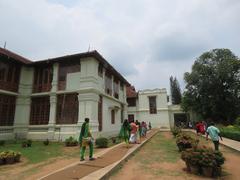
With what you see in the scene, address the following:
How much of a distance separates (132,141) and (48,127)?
763 cm

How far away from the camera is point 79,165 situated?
7.37m

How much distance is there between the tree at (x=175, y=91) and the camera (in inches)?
2085

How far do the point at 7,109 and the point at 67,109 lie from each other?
5332 millimetres

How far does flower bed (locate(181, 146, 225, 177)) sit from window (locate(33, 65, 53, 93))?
46.2ft

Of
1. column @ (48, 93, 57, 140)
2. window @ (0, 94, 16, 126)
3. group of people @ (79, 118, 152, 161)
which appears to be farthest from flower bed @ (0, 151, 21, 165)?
window @ (0, 94, 16, 126)

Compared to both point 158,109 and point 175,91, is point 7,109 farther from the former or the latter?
point 175,91

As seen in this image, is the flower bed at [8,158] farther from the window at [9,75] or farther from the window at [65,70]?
the window at [9,75]

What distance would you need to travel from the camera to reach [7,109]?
1678 cm

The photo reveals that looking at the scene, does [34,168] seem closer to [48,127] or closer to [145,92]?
[48,127]

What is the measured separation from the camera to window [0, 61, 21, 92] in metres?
16.2

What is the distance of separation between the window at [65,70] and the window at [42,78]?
1.09 m

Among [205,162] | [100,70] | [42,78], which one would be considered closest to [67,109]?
[42,78]

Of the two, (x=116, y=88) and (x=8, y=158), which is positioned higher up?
(x=116, y=88)

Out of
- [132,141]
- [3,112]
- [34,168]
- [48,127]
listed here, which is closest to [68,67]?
[48,127]
